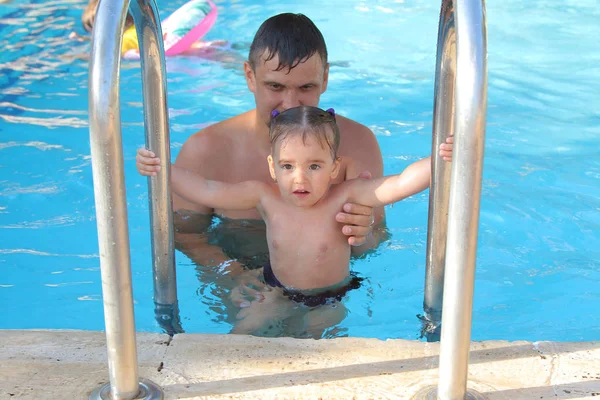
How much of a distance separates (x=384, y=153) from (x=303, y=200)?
2858 millimetres

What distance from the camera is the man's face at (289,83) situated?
10.8 feet

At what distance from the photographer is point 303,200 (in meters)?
3.05

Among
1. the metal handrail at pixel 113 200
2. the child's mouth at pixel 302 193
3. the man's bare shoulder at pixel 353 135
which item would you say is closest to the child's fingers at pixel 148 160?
the metal handrail at pixel 113 200

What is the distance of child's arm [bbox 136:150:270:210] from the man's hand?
0.35 metres

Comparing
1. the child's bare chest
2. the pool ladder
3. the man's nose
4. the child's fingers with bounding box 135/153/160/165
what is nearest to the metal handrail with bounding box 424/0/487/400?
the pool ladder

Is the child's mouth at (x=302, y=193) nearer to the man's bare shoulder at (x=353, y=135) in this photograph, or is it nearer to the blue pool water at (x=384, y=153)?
the blue pool water at (x=384, y=153)

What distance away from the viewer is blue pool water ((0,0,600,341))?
384 cm

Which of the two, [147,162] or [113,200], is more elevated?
[113,200]

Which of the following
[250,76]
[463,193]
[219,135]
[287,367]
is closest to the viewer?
[463,193]

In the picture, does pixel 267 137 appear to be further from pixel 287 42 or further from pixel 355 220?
pixel 355 220

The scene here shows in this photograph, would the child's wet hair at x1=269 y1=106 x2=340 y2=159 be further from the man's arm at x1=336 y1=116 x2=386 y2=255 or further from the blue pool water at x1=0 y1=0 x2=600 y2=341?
the blue pool water at x1=0 y1=0 x2=600 y2=341

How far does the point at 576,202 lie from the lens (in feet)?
16.6

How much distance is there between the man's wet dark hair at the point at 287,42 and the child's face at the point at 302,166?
52cm

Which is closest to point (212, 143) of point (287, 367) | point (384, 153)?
point (287, 367)
